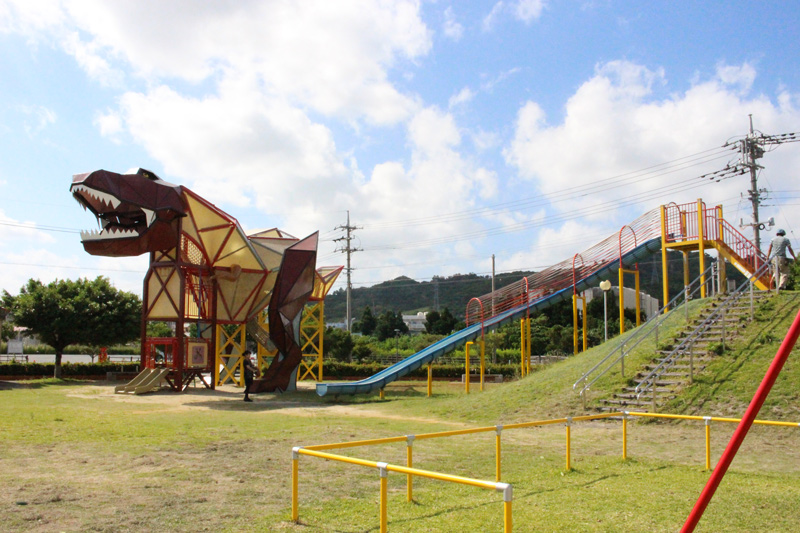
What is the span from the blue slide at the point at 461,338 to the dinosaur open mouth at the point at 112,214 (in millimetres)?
10301

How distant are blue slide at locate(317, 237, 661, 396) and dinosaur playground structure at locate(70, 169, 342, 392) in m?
4.76

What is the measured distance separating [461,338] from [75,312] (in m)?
24.0

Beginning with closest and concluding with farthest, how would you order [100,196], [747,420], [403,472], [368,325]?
[747,420], [403,472], [100,196], [368,325]

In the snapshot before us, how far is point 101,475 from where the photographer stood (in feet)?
32.6

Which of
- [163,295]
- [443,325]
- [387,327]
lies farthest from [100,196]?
[387,327]

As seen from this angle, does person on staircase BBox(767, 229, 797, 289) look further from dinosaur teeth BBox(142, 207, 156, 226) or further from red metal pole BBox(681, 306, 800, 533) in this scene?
dinosaur teeth BBox(142, 207, 156, 226)

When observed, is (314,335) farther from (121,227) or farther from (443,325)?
(443,325)

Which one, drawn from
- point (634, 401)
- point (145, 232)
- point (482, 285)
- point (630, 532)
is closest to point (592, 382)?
point (634, 401)

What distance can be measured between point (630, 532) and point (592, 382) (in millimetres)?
12136

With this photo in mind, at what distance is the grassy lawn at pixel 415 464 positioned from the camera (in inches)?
300

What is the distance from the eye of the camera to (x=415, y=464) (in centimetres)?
1124

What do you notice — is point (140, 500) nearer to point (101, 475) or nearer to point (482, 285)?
point (101, 475)

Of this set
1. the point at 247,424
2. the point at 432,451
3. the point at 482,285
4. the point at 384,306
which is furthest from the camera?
the point at 384,306

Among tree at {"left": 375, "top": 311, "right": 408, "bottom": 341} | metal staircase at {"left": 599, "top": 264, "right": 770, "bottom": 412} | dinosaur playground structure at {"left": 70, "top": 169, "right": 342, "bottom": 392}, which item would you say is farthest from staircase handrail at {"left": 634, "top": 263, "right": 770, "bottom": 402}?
tree at {"left": 375, "top": 311, "right": 408, "bottom": 341}
